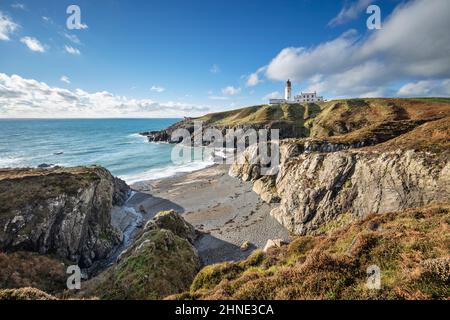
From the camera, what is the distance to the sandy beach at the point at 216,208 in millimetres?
25641

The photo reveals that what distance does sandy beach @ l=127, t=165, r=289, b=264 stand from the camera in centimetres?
2564

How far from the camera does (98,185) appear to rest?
2944 centimetres

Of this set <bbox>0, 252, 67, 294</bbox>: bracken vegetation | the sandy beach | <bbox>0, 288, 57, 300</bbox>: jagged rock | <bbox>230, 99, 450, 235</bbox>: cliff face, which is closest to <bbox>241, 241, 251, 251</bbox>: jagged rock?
the sandy beach

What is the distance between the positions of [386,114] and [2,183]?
104797mm

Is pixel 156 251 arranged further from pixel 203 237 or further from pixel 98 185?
pixel 98 185

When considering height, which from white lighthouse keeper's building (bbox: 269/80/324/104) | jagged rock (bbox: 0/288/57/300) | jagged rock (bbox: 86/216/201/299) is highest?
white lighthouse keeper's building (bbox: 269/80/324/104)

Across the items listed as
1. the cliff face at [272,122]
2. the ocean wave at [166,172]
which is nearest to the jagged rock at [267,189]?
the ocean wave at [166,172]

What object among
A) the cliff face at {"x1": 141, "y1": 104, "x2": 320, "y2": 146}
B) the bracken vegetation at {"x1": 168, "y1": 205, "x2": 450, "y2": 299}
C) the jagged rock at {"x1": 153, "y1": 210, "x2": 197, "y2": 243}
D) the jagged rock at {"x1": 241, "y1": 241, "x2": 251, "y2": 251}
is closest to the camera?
the bracken vegetation at {"x1": 168, "y1": 205, "x2": 450, "y2": 299}

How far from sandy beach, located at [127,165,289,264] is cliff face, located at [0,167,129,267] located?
8740 mm

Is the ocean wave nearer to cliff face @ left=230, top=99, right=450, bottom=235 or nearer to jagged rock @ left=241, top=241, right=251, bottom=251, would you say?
cliff face @ left=230, top=99, right=450, bottom=235

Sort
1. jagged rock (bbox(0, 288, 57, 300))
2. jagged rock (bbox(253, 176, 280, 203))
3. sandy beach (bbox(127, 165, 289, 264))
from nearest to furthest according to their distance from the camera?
1. jagged rock (bbox(0, 288, 57, 300))
2. sandy beach (bbox(127, 165, 289, 264))
3. jagged rock (bbox(253, 176, 280, 203))

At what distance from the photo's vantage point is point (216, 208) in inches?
1419

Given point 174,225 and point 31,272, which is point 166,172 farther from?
point 31,272

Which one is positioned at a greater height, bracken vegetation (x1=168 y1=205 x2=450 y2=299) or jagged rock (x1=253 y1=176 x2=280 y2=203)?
bracken vegetation (x1=168 y1=205 x2=450 y2=299)
